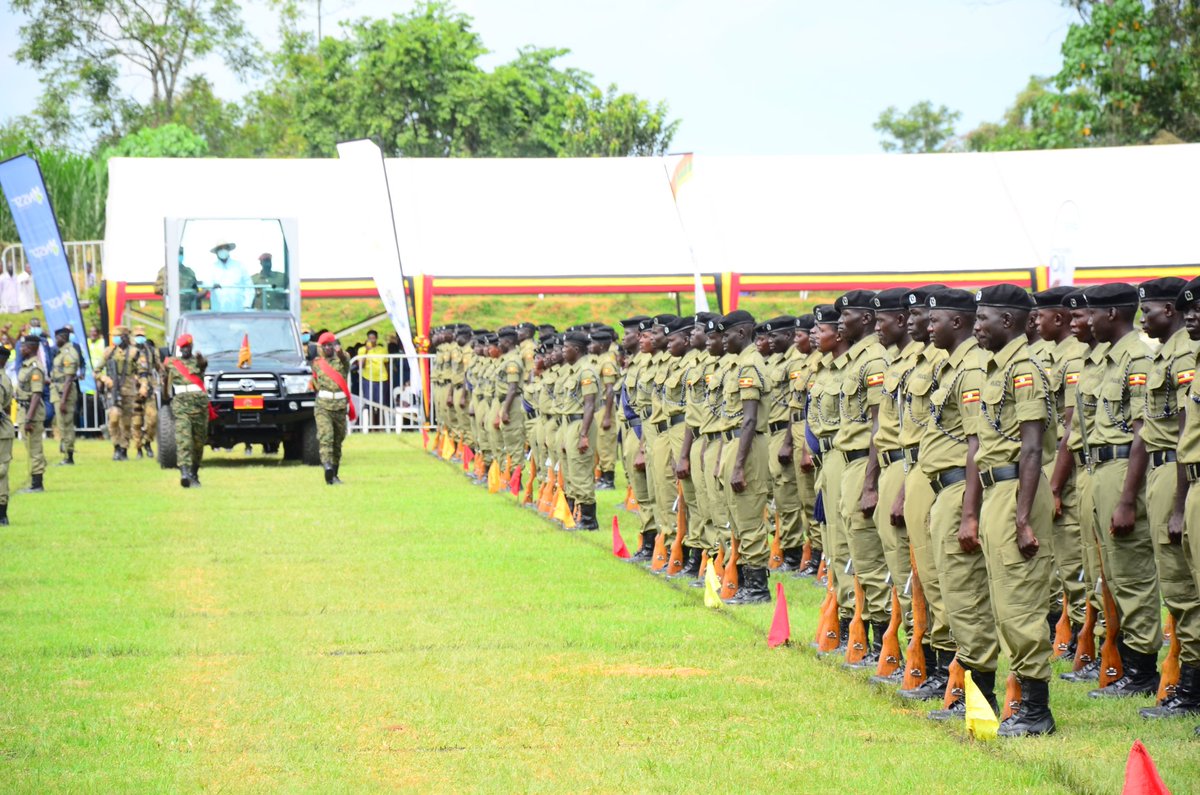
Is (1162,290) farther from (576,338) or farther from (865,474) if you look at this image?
(576,338)

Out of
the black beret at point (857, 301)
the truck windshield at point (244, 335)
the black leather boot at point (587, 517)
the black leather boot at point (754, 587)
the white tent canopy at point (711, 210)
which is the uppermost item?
the white tent canopy at point (711, 210)

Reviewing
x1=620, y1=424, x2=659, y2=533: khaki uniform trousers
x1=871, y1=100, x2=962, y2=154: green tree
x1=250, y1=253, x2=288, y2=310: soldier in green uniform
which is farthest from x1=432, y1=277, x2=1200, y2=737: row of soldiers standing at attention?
x1=871, y1=100, x2=962, y2=154: green tree

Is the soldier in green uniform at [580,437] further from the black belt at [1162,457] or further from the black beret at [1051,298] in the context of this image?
the black belt at [1162,457]

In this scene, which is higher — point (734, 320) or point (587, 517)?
point (734, 320)

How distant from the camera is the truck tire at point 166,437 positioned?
23.1 m

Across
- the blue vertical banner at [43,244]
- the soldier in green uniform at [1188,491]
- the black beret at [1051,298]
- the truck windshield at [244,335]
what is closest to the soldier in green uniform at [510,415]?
the truck windshield at [244,335]

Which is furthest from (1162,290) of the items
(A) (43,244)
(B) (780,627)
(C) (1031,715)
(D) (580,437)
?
(A) (43,244)

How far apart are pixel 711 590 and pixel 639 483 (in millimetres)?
3119

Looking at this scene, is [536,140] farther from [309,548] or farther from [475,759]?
[475,759]

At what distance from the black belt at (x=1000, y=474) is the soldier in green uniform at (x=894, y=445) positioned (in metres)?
0.85

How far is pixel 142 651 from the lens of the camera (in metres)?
10.0

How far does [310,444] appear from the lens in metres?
24.1

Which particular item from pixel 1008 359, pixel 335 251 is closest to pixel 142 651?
pixel 1008 359

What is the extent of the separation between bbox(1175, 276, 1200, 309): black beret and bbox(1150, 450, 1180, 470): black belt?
0.85 metres
